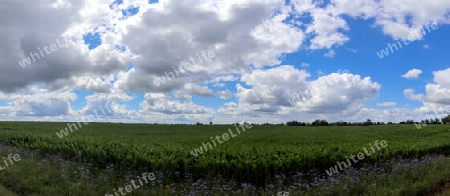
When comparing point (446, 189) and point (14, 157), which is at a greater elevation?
point (14, 157)

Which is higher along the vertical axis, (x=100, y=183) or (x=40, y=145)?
(x=40, y=145)

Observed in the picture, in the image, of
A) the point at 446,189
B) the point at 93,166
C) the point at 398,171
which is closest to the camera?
the point at 446,189

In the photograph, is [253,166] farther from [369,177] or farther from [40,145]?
[40,145]

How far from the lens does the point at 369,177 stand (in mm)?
10852

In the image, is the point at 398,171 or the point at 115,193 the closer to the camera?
the point at 115,193

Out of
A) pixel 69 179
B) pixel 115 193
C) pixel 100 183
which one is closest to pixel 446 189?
pixel 115 193

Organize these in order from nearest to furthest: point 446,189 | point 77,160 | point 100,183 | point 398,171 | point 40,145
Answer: point 446,189 → point 100,183 → point 398,171 → point 77,160 → point 40,145

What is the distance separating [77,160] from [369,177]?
36.3ft

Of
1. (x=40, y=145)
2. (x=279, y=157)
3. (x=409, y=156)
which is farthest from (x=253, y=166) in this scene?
(x=40, y=145)

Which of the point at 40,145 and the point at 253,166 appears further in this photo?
Result: the point at 40,145

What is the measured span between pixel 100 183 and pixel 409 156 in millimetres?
13253

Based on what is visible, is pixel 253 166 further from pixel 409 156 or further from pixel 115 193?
pixel 409 156

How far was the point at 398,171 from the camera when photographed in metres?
11.4

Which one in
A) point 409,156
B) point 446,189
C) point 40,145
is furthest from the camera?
point 40,145
